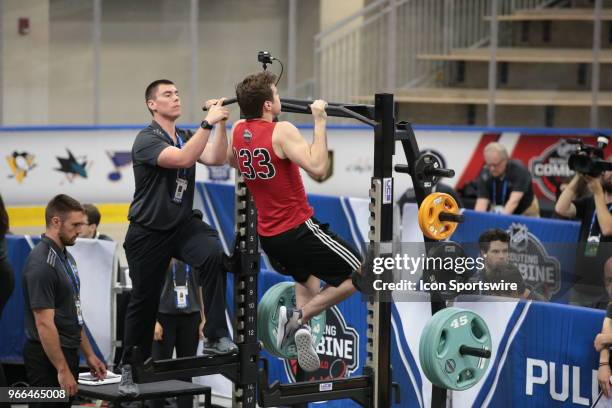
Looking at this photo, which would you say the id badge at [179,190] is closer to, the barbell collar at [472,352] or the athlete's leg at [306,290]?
the athlete's leg at [306,290]

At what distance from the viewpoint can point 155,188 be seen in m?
7.13

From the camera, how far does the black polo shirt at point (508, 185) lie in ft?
40.6

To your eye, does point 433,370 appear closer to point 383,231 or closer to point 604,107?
point 383,231

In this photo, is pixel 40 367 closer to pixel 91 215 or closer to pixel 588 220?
pixel 91 215

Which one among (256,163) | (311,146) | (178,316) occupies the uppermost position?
(311,146)

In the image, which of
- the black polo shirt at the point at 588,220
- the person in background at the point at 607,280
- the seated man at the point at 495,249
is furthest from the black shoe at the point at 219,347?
the black polo shirt at the point at 588,220

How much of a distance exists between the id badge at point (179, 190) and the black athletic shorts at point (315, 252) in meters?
0.56

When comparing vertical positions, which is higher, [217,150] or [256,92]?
[256,92]

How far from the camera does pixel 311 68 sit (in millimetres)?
17281

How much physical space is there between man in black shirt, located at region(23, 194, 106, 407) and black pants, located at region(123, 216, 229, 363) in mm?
515

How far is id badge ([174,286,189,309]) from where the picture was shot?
29.8ft

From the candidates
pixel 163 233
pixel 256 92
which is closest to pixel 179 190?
pixel 163 233

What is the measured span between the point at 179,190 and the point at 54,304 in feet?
3.86

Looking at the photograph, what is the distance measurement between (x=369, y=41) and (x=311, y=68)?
0.94 metres
